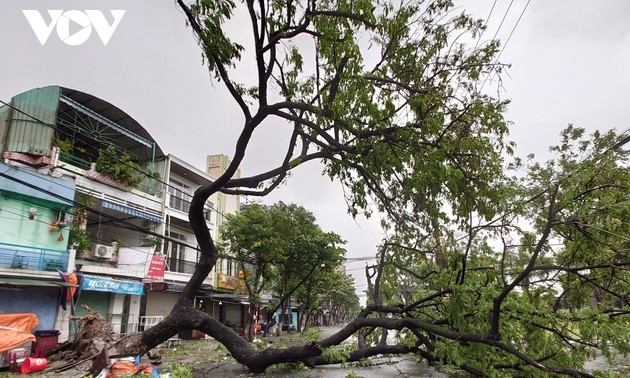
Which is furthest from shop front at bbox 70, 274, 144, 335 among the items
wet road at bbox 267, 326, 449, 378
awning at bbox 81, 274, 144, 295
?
wet road at bbox 267, 326, 449, 378

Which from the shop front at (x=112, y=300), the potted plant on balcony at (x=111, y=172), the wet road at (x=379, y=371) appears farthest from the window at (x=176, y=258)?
the wet road at (x=379, y=371)

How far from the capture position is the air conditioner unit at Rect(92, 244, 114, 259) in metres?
15.2

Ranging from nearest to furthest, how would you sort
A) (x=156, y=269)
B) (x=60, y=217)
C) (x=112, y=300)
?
(x=60, y=217)
(x=112, y=300)
(x=156, y=269)

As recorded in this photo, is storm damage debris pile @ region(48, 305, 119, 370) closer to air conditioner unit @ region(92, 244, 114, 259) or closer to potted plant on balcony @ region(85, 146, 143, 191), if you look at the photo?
air conditioner unit @ region(92, 244, 114, 259)

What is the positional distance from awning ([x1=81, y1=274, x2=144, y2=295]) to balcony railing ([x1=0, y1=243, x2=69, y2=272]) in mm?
1069

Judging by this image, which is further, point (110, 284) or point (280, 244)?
point (280, 244)

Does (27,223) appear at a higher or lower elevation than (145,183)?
lower

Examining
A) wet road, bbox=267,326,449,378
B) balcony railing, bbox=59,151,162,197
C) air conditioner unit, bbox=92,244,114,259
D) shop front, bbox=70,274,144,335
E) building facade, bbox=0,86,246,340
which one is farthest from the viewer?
air conditioner unit, bbox=92,244,114,259

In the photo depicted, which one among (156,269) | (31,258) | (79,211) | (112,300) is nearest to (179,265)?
(156,269)

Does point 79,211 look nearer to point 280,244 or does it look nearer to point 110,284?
point 110,284

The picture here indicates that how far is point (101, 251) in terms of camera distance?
1522 cm

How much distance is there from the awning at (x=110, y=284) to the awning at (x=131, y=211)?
2.79 metres

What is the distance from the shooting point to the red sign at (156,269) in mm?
16969

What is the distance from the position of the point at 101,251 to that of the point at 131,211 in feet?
6.76
